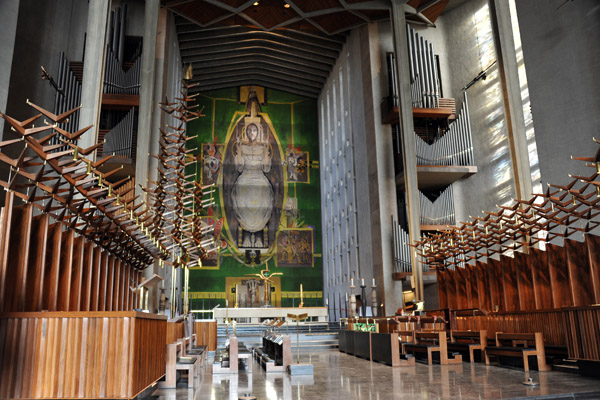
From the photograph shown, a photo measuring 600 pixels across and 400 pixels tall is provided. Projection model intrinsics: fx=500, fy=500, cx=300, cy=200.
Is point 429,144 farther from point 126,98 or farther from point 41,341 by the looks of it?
point 41,341

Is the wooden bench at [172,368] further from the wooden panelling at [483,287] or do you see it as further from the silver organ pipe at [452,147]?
the silver organ pipe at [452,147]

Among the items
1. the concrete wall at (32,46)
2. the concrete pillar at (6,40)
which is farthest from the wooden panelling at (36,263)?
the concrete wall at (32,46)

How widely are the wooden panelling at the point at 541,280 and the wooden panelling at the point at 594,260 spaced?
121cm

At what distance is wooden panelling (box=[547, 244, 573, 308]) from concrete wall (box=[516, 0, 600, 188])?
1926 millimetres

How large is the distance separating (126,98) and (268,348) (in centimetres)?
765

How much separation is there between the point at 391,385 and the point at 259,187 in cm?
1627

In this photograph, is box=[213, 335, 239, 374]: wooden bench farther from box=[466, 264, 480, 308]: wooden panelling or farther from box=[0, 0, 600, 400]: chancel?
box=[466, 264, 480, 308]: wooden panelling

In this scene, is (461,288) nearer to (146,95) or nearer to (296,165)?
(146,95)

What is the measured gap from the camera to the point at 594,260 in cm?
717

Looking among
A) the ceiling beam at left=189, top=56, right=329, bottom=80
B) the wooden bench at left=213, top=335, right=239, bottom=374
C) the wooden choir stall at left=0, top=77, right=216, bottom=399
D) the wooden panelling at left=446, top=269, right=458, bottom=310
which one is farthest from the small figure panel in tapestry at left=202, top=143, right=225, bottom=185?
the wooden bench at left=213, top=335, right=239, bottom=374

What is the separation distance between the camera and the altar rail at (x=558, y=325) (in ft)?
19.9

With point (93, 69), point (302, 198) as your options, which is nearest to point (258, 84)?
point (302, 198)

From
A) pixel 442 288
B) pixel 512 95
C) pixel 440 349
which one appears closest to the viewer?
pixel 440 349

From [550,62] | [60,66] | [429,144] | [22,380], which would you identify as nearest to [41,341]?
[22,380]
